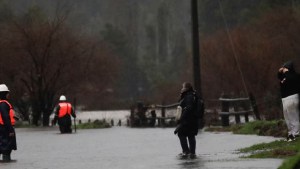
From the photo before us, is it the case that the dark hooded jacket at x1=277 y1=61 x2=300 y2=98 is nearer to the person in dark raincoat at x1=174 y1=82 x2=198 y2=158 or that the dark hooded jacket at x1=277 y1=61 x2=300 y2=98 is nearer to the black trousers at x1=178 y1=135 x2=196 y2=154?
the person in dark raincoat at x1=174 y1=82 x2=198 y2=158

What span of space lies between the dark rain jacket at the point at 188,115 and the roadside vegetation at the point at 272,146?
1150mm

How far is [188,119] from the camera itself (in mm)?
19578

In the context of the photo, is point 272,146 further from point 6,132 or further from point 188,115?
point 6,132

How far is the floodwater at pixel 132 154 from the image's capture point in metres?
16.6

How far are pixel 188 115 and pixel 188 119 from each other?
0.54ft

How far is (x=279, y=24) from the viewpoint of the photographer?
67.3 metres

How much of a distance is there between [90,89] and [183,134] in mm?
39198

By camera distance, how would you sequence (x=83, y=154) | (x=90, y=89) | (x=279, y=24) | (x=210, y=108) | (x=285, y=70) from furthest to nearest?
(x=279, y=24)
(x=90, y=89)
(x=210, y=108)
(x=83, y=154)
(x=285, y=70)

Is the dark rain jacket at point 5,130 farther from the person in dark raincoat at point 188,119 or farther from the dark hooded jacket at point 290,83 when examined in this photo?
the dark hooded jacket at point 290,83

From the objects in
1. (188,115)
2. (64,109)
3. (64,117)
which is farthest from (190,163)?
(64,109)

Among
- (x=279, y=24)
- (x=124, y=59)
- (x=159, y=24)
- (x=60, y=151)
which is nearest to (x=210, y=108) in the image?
(x=279, y=24)

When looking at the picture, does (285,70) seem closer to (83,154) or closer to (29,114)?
(83,154)

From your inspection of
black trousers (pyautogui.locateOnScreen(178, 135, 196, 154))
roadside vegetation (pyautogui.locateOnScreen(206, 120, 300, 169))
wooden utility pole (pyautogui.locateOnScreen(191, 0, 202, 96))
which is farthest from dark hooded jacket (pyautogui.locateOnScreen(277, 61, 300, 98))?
wooden utility pole (pyautogui.locateOnScreen(191, 0, 202, 96))

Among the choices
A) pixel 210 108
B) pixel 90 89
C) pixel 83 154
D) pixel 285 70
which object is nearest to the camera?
pixel 285 70
